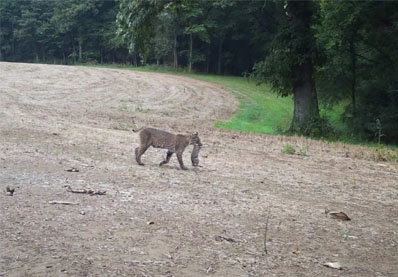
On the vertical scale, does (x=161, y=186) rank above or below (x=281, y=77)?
below

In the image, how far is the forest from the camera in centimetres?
1459

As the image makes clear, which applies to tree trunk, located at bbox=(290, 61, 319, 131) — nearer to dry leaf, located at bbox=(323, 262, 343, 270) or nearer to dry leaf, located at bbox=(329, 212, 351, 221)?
dry leaf, located at bbox=(329, 212, 351, 221)

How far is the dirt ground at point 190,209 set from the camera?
18.8 feet

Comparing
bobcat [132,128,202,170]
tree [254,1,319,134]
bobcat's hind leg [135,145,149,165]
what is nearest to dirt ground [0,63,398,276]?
bobcat's hind leg [135,145,149,165]

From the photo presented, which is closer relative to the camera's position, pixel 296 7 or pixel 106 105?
pixel 296 7

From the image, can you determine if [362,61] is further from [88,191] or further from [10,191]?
[10,191]

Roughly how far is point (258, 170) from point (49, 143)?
5.41 meters

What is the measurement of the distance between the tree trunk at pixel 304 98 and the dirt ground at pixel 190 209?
620 cm

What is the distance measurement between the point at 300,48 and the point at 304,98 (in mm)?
2309

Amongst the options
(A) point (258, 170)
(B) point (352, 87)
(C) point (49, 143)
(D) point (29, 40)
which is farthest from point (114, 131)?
(D) point (29, 40)

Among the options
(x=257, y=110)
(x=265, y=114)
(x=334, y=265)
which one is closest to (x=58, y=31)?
(x=257, y=110)

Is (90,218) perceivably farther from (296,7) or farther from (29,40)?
(29,40)

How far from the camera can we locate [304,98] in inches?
910

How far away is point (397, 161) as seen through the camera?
547 inches
